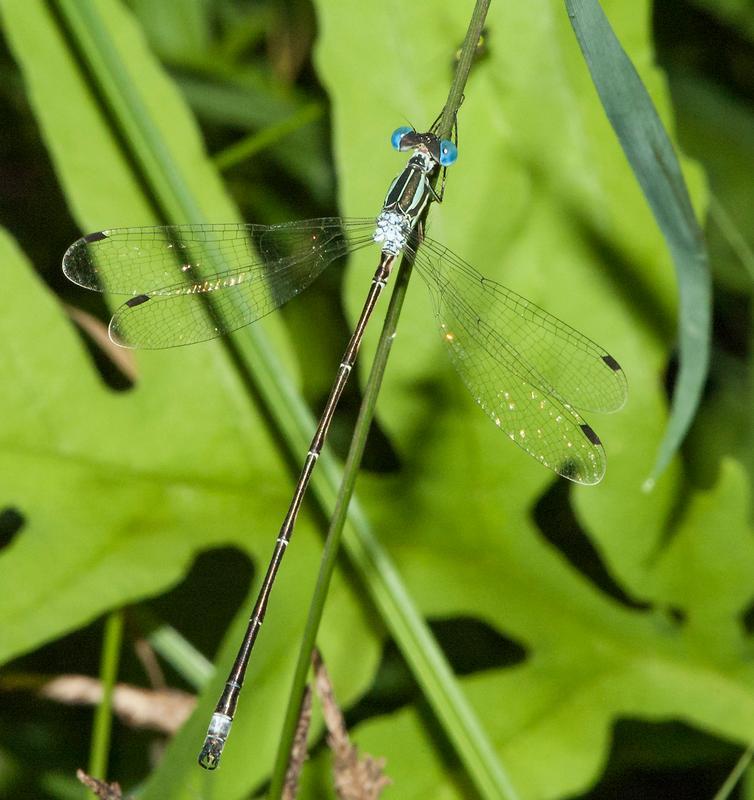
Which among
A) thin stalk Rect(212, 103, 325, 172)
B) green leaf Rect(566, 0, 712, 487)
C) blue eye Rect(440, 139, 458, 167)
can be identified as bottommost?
green leaf Rect(566, 0, 712, 487)

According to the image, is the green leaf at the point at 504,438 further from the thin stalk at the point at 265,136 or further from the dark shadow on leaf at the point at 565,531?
the thin stalk at the point at 265,136

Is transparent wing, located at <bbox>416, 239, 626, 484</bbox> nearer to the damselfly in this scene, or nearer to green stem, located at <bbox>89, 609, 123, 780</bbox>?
the damselfly

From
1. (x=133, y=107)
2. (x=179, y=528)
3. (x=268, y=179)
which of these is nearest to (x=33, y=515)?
(x=179, y=528)

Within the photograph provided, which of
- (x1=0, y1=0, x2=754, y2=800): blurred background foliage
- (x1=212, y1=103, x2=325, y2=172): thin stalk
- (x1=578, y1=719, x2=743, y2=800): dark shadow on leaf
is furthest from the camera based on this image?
(x1=212, y1=103, x2=325, y2=172): thin stalk

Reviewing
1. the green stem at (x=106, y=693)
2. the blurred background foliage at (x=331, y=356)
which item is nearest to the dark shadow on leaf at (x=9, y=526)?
the blurred background foliage at (x=331, y=356)

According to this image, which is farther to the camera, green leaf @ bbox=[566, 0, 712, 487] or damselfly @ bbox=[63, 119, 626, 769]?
damselfly @ bbox=[63, 119, 626, 769]

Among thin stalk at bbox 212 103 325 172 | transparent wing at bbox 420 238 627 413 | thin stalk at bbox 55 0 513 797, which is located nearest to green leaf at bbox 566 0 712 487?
transparent wing at bbox 420 238 627 413

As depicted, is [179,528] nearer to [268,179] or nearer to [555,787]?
[555,787]
